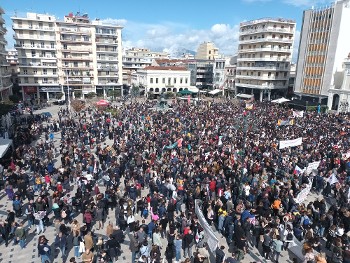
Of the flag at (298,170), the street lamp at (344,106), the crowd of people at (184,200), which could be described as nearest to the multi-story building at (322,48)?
the street lamp at (344,106)

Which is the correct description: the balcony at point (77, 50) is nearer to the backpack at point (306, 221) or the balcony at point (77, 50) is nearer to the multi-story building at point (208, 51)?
the multi-story building at point (208, 51)

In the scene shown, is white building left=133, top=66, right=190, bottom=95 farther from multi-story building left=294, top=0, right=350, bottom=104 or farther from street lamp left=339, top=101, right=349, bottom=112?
street lamp left=339, top=101, right=349, bottom=112

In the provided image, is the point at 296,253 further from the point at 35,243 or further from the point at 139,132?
the point at 139,132

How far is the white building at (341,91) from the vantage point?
4405 cm

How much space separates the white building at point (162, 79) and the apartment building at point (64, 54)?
7.54 m

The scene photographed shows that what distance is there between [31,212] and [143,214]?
4.90 meters

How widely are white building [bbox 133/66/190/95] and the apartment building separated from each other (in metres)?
7.54

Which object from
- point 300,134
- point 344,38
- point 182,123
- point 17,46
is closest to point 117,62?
point 17,46

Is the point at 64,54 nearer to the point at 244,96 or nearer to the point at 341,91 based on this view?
the point at 244,96

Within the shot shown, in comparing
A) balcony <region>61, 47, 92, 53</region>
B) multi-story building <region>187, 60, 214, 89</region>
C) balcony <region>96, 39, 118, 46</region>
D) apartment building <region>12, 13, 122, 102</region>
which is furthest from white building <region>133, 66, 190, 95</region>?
multi-story building <region>187, 60, 214, 89</region>

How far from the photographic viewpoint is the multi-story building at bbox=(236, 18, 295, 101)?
5834 centimetres

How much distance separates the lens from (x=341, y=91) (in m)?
45.1

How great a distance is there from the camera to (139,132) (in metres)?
28.2

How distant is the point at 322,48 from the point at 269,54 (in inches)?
455
